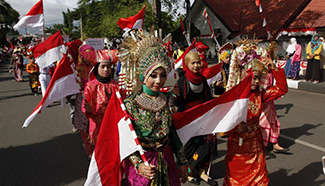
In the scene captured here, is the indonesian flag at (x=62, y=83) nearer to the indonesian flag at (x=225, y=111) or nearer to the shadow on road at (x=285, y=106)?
the indonesian flag at (x=225, y=111)

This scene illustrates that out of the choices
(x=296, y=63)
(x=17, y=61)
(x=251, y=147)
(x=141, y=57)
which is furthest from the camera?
(x=17, y=61)

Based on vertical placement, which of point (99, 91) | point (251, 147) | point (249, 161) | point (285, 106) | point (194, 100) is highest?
point (99, 91)

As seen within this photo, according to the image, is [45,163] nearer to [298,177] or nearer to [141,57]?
[141,57]

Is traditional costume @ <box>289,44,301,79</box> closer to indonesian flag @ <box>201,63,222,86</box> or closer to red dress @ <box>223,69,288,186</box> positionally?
indonesian flag @ <box>201,63,222,86</box>

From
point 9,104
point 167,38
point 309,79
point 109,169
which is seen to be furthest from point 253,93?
point 309,79

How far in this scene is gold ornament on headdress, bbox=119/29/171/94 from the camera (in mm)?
2293

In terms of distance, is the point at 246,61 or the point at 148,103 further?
the point at 246,61

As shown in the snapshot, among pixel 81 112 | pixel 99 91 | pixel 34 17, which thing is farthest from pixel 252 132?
pixel 34 17

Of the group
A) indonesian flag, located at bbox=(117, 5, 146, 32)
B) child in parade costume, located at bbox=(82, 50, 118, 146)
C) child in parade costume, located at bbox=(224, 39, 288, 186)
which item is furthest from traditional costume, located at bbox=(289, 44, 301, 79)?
child in parade costume, located at bbox=(82, 50, 118, 146)

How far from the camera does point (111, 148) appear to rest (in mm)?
2410

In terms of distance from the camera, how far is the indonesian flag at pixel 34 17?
6234mm

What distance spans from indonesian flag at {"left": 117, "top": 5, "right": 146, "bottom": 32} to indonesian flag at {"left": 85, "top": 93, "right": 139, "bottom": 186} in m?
5.42

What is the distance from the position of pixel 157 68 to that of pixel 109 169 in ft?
3.28

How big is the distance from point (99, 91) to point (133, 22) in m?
4.16
